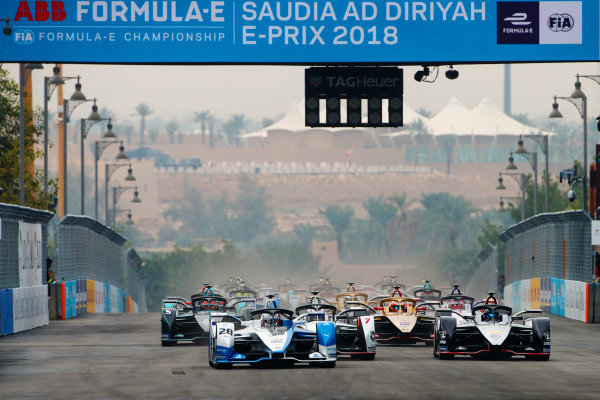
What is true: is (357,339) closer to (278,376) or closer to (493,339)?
(493,339)

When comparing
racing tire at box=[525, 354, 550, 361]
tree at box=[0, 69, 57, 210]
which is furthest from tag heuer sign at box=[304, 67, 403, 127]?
tree at box=[0, 69, 57, 210]

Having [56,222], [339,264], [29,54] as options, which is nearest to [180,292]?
[339,264]

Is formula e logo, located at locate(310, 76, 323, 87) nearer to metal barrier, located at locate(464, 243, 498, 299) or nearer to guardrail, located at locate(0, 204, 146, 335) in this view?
guardrail, located at locate(0, 204, 146, 335)

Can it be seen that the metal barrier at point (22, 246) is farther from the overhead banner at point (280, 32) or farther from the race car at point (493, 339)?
the race car at point (493, 339)

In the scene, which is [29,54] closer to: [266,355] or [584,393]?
[266,355]

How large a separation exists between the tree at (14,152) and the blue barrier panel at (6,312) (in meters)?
17.4

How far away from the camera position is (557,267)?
4775 centimetres

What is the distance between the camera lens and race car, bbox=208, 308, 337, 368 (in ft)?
70.5

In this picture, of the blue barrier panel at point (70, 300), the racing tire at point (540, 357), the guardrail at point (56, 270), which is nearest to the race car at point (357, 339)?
the racing tire at point (540, 357)

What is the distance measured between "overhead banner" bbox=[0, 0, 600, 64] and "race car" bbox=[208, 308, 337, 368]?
5.03 m

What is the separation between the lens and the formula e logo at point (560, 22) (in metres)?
23.8

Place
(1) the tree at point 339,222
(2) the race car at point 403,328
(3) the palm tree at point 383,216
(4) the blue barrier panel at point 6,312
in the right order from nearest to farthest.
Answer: (2) the race car at point 403,328, (4) the blue barrier panel at point 6,312, (3) the palm tree at point 383,216, (1) the tree at point 339,222

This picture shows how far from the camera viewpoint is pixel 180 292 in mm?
146375

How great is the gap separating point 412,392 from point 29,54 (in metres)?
10.4
